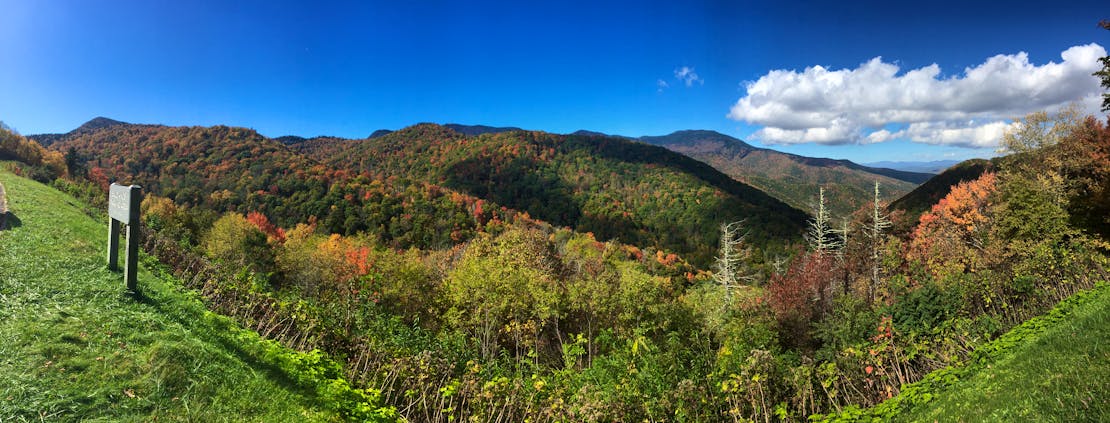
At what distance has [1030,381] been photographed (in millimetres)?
4629

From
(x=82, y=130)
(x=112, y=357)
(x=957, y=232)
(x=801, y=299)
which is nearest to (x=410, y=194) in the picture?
(x=801, y=299)

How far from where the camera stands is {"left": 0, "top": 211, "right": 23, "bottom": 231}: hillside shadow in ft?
30.4

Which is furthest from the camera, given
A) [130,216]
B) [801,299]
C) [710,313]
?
[710,313]

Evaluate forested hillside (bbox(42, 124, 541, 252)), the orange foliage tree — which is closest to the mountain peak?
forested hillside (bbox(42, 124, 541, 252))

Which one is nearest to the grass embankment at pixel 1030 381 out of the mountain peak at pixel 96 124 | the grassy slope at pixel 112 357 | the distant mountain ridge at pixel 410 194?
the grassy slope at pixel 112 357

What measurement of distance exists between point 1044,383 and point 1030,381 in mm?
330

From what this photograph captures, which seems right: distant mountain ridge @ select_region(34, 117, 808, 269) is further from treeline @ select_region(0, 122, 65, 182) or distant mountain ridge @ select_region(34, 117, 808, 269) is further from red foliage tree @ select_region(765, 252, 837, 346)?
red foliage tree @ select_region(765, 252, 837, 346)

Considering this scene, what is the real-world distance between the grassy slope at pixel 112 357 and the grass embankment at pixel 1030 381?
23.8 ft

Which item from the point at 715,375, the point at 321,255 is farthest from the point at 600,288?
the point at 321,255

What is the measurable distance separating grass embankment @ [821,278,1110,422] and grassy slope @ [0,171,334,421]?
7.27 m

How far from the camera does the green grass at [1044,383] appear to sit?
390 centimetres

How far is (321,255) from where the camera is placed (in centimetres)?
3497

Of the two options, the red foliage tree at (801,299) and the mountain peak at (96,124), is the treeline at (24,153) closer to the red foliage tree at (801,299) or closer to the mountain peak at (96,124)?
the red foliage tree at (801,299)

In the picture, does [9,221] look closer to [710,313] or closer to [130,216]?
[130,216]
